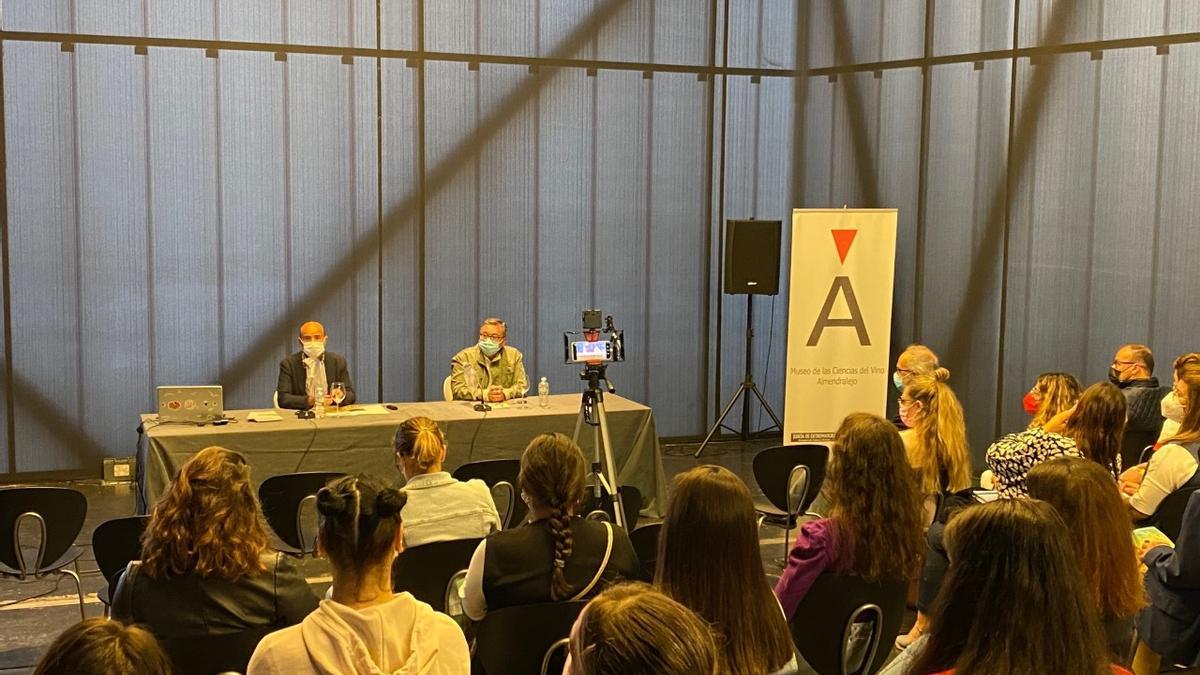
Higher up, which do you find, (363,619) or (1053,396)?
(1053,396)

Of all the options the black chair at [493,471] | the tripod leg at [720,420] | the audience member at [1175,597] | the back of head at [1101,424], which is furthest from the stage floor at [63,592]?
the audience member at [1175,597]

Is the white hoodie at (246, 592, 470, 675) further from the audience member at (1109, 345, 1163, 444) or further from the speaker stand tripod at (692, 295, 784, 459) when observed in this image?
the speaker stand tripod at (692, 295, 784, 459)

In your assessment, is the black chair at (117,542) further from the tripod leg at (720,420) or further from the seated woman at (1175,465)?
the tripod leg at (720,420)

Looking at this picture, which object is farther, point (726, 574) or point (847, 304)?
point (847, 304)

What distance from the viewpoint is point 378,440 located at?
643 centimetres

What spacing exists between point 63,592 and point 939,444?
4096 millimetres

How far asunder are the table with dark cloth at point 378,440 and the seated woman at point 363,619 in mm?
3557

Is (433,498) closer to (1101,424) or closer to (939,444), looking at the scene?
(939,444)

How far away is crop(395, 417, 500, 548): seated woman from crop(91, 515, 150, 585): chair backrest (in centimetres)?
89

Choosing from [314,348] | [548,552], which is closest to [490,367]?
[314,348]

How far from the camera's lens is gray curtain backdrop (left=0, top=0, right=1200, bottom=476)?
291 inches

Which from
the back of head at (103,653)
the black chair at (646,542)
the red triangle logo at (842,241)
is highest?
the red triangle logo at (842,241)

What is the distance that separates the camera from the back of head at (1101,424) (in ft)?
15.0

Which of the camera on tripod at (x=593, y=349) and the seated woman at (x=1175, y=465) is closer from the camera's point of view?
Answer: the seated woman at (x=1175, y=465)
